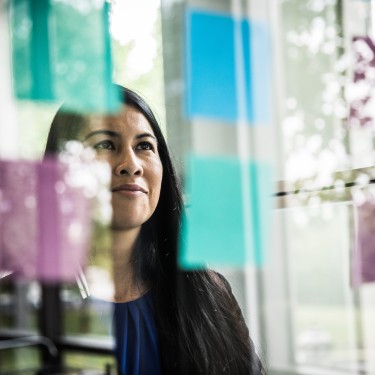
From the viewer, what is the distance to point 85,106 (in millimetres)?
982

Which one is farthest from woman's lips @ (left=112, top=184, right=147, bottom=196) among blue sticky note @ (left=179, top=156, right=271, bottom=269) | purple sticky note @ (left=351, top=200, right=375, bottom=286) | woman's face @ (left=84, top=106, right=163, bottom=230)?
purple sticky note @ (left=351, top=200, right=375, bottom=286)

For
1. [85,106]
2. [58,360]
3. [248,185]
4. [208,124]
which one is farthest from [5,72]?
[58,360]

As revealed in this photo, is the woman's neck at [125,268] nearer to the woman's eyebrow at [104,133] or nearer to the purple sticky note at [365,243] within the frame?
the woman's eyebrow at [104,133]

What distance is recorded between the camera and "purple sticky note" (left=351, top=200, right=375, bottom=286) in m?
1.16

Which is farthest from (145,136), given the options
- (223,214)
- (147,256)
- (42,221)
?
(42,221)

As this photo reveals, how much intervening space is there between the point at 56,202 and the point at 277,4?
57 centimetres

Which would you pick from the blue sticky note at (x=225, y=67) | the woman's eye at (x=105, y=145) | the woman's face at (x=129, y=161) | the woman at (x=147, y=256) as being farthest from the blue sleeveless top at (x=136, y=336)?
the blue sticky note at (x=225, y=67)

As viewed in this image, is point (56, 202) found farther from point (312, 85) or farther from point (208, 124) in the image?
point (312, 85)

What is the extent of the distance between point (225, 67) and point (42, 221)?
19.2 inches

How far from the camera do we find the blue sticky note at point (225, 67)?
113cm

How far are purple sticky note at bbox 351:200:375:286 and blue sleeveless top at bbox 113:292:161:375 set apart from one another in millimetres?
426

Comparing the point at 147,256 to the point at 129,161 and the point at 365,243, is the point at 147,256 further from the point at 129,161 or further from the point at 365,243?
the point at 365,243

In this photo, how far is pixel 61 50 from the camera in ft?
3.53

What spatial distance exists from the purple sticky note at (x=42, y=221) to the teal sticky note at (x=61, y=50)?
125 mm
